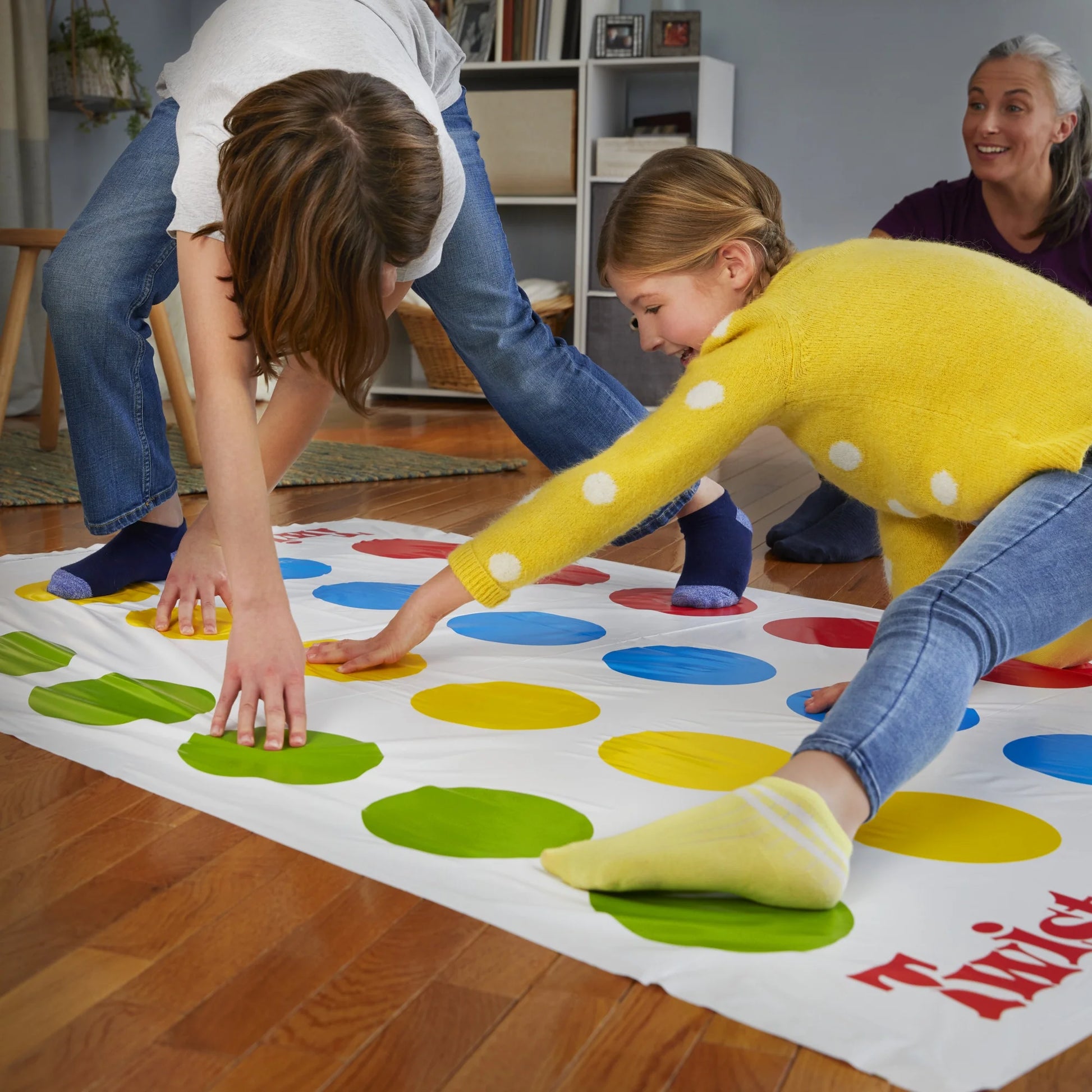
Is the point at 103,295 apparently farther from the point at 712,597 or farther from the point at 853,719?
the point at 853,719

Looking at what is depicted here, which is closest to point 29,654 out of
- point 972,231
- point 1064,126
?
point 972,231

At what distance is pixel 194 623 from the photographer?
1344mm

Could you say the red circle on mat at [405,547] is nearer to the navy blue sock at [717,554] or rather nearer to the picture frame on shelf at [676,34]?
the navy blue sock at [717,554]

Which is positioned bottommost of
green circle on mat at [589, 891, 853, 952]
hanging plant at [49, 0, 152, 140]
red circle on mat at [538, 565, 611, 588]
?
red circle on mat at [538, 565, 611, 588]

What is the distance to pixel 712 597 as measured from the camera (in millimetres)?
1519

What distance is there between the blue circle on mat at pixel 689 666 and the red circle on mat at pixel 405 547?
546 mm

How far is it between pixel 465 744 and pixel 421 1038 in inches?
15.2

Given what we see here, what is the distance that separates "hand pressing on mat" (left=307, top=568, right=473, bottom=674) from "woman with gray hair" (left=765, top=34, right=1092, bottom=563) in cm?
84

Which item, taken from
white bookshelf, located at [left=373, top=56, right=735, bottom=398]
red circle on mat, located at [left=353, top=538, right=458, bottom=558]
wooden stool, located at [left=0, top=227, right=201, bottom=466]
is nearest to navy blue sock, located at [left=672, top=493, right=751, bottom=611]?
red circle on mat, located at [left=353, top=538, right=458, bottom=558]

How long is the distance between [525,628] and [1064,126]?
1.22 m

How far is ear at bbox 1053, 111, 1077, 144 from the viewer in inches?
74.3

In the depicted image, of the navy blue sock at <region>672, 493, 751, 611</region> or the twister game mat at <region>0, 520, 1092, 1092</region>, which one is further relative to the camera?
the navy blue sock at <region>672, 493, 751, 611</region>

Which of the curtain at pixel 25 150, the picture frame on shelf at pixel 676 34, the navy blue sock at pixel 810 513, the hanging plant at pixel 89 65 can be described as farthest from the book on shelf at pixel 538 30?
the navy blue sock at pixel 810 513

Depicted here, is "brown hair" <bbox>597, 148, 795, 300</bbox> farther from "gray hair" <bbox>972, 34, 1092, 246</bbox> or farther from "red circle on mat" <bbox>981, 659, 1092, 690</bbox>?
"gray hair" <bbox>972, 34, 1092, 246</bbox>
